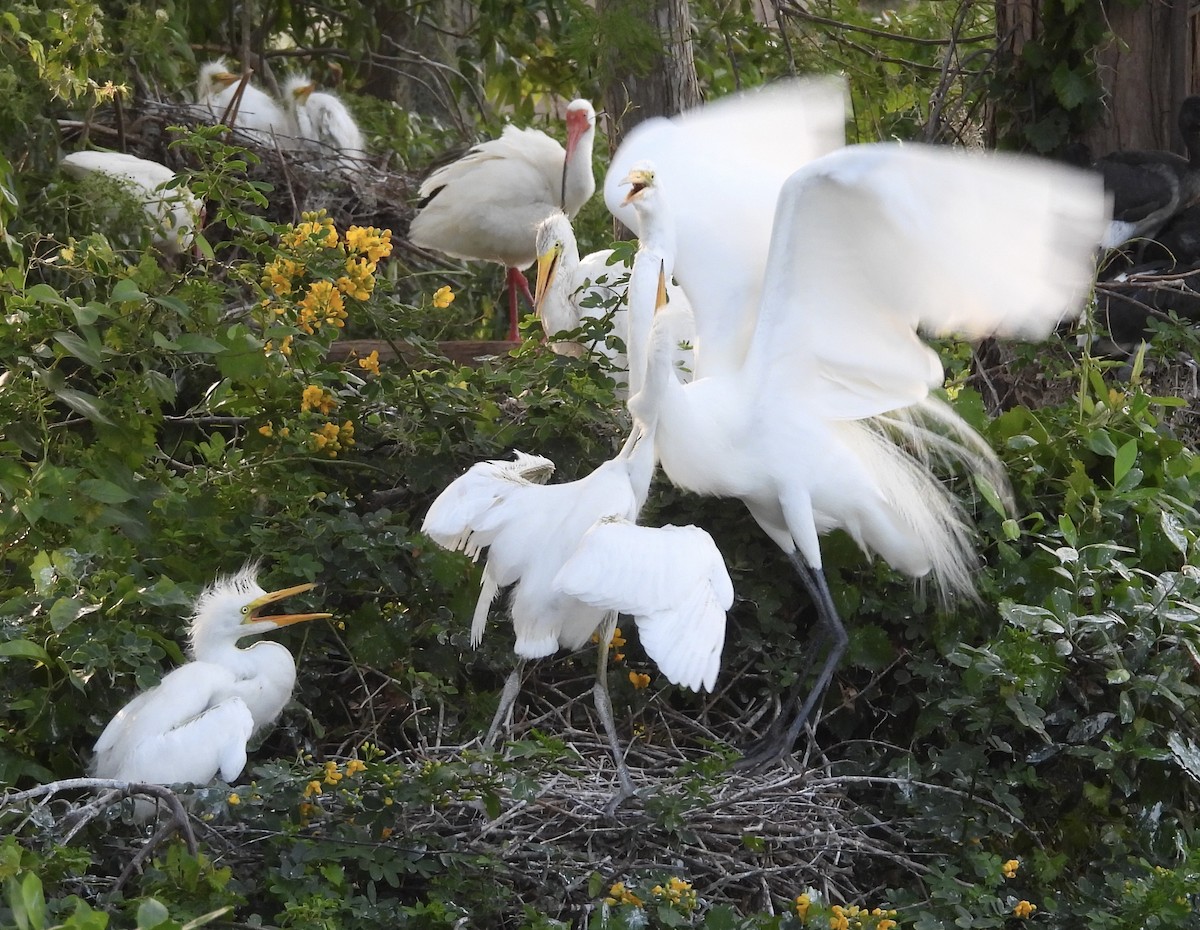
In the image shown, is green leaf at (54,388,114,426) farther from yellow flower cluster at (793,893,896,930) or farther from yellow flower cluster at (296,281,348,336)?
yellow flower cluster at (793,893,896,930)

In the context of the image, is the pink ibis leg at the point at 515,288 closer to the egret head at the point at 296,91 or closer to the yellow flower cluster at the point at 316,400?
the egret head at the point at 296,91

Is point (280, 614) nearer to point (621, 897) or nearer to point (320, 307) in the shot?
point (320, 307)

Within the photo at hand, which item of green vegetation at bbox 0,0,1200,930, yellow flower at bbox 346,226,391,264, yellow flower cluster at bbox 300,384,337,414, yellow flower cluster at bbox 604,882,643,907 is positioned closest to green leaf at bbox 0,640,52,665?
green vegetation at bbox 0,0,1200,930

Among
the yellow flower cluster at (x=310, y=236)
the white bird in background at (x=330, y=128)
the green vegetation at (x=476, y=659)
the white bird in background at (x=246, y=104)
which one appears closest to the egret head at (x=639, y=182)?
the green vegetation at (x=476, y=659)

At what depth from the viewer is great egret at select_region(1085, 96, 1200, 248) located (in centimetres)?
420

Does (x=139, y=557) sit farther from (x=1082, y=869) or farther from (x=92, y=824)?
(x=1082, y=869)

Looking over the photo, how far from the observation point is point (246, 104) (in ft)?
21.2

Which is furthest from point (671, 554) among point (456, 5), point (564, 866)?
point (456, 5)

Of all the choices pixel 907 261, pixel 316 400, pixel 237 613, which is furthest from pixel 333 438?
pixel 907 261

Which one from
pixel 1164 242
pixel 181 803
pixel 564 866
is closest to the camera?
pixel 181 803

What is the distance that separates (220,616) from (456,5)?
Answer: 541cm

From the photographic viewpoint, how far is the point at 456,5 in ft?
25.0

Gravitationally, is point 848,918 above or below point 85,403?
below

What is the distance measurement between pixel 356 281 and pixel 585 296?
70cm
